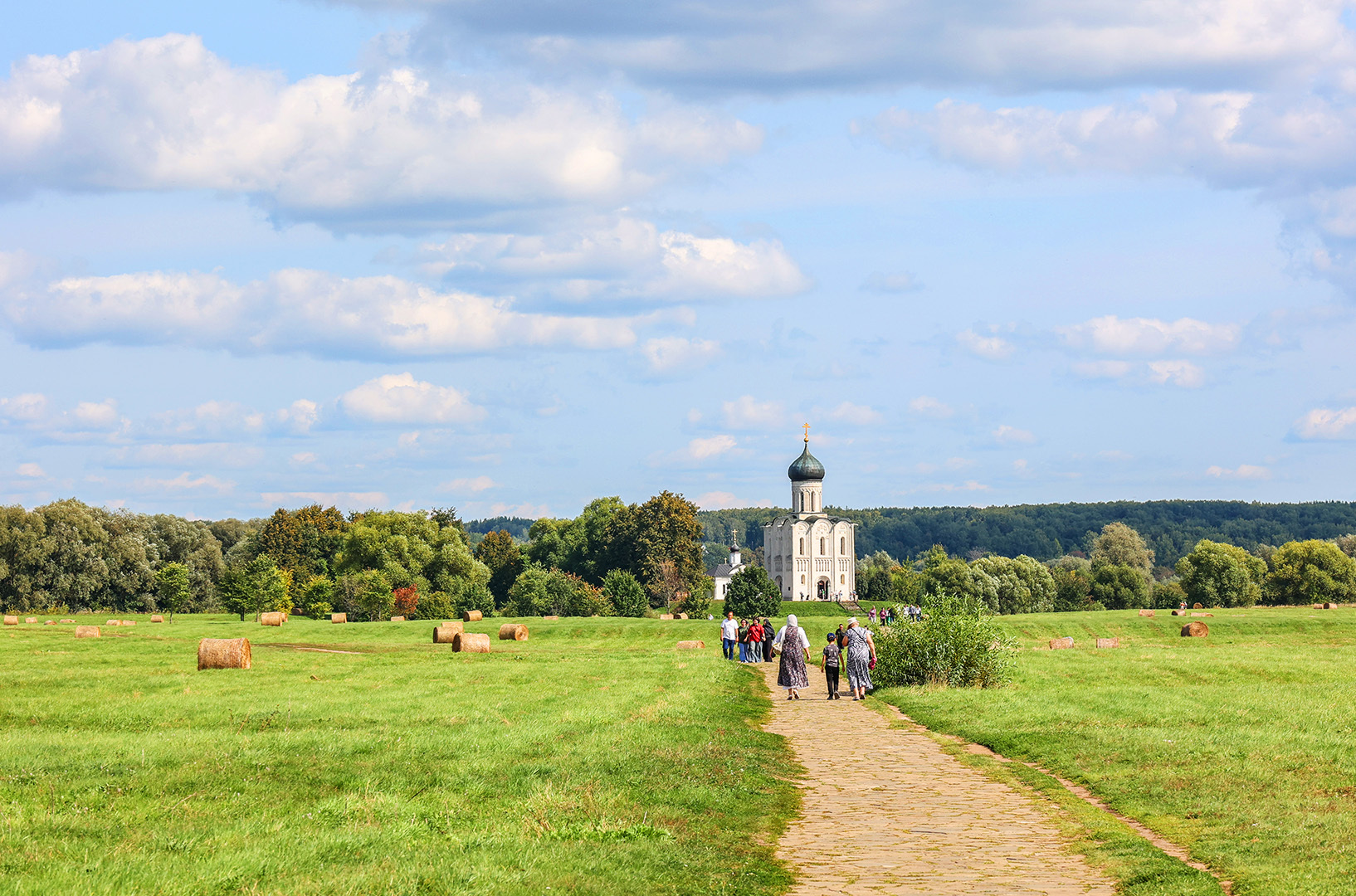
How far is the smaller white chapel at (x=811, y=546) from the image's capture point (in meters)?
173

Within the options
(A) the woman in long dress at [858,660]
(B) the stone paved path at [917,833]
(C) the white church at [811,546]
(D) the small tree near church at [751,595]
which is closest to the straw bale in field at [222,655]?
(A) the woman in long dress at [858,660]

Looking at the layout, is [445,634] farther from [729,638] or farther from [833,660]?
[833,660]

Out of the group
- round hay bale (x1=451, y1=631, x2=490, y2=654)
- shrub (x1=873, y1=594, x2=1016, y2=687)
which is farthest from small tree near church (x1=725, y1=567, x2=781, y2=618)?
shrub (x1=873, y1=594, x2=1016, y2=687)

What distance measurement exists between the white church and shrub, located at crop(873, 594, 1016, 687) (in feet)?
461

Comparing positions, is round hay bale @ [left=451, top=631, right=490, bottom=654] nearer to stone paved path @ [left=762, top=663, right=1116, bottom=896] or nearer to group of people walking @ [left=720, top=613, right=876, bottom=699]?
group of people walking @ [left=720, top=613, right=876, bottom=699]

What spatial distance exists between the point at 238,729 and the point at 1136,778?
12.6 metres

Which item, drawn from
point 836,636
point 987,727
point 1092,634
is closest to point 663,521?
point 1092,634

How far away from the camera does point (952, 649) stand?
2980 centimetres

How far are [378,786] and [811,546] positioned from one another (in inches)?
6335

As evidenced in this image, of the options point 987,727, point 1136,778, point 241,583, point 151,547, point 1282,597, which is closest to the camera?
point 1136,778

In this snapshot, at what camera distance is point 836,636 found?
1261 inches

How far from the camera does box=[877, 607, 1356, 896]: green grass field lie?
12.0m

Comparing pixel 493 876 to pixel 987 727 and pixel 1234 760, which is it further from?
pixel 987 727

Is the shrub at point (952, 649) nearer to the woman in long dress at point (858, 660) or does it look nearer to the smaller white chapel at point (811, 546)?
the woman in long dress at point (858, 660)
